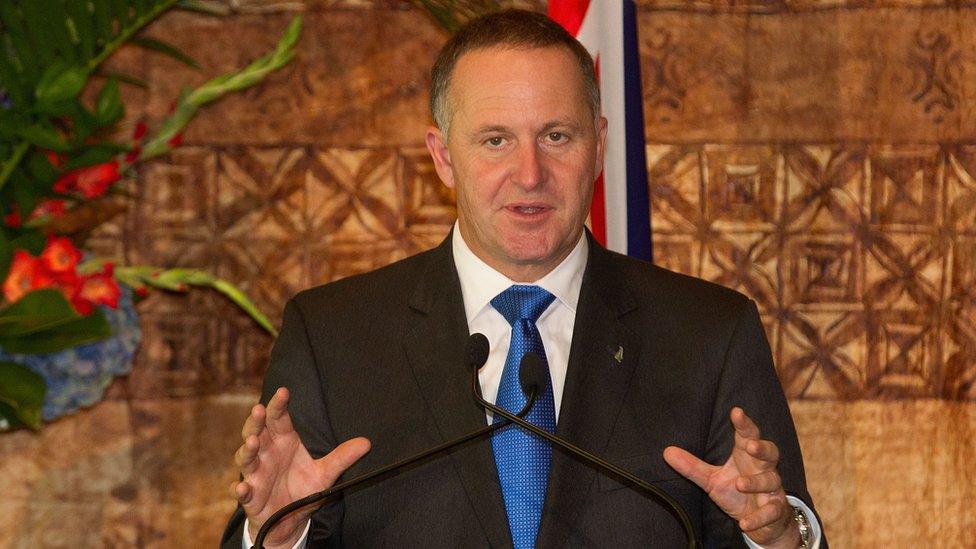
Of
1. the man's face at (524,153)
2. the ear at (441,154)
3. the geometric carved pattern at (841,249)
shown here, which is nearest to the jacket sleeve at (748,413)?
the man's face at (524,153)

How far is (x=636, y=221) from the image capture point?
277 centimetres

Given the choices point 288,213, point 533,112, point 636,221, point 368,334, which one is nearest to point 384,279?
point 368,334

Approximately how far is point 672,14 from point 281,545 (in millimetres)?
2032

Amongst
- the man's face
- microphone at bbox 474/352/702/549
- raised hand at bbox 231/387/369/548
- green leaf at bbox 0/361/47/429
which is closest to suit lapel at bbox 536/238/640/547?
the man's face

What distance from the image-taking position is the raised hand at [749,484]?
5.52 feet

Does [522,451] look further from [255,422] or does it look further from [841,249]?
[841,249]

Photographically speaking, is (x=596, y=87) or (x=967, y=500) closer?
(x=596, y=87)

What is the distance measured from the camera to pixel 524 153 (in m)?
2.03

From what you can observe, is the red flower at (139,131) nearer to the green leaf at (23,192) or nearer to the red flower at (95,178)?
A: the red flower at (95,178)

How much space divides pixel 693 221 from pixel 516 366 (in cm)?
144

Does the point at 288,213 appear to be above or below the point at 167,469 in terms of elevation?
above

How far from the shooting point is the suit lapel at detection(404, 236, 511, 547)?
1.89 metres

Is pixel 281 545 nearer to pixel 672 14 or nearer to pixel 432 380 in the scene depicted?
pixel 432 380

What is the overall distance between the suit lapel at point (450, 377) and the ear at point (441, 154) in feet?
0.41
